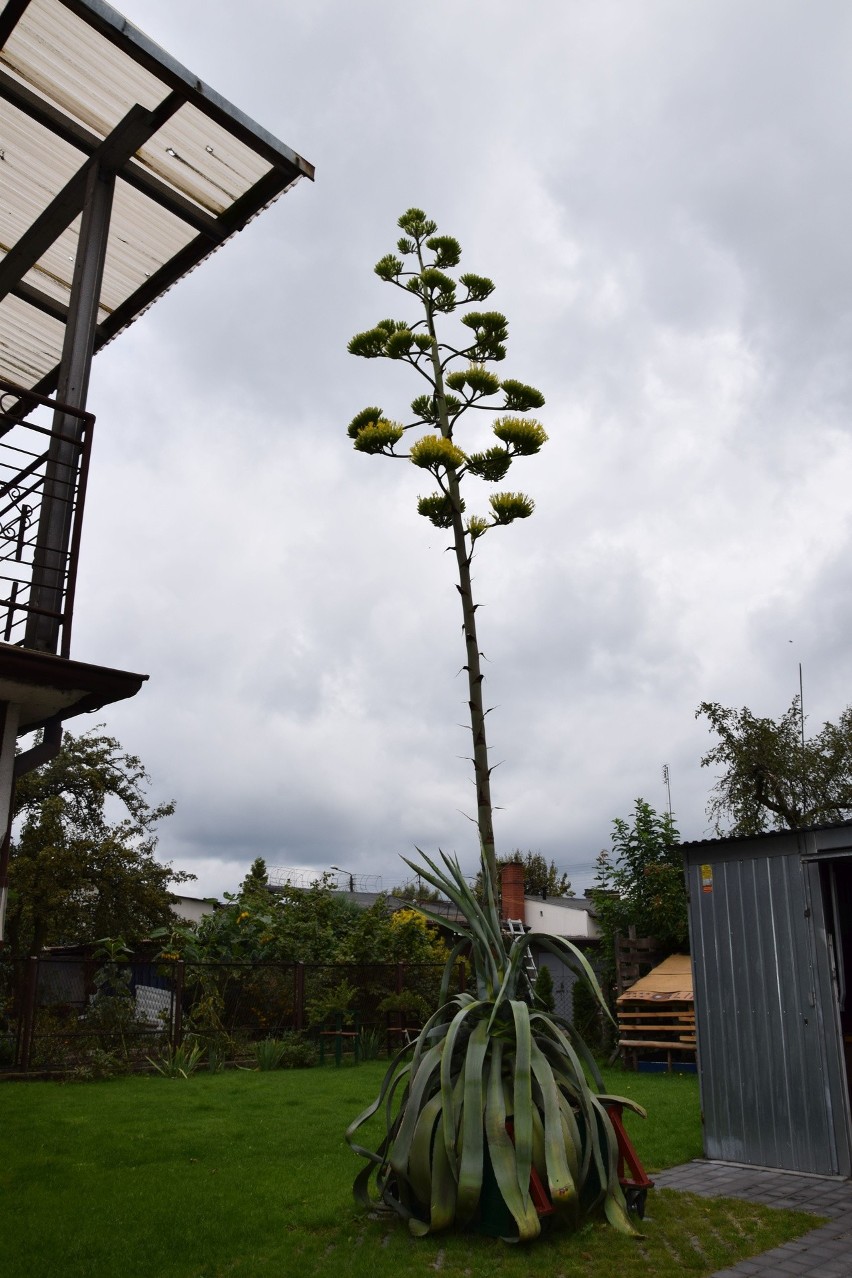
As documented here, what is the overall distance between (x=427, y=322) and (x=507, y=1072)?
4.78 m

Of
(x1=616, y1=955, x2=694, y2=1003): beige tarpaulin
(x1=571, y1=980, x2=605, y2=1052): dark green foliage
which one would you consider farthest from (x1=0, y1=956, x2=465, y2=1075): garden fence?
(x1=616, y1=955, x2=694, y2=1003): beige tarpaulin

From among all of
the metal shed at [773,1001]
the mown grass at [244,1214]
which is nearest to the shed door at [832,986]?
the metal shed at [773,1001]

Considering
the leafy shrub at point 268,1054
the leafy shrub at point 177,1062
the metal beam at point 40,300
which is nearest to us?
the metal beam at point 40,300

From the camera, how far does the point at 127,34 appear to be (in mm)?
5039

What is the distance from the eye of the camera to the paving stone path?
491 centimetres

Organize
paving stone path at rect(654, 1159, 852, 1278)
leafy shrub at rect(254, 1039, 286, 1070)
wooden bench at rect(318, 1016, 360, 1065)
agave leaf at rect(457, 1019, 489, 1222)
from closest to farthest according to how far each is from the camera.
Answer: paving stone path at rect(654, 1159, 852, 1278) → agave leaf at rect(457, 1019, 489, 1222) → leafy shrub at rect(254, 1039, 286, 1070) → wooden bench at rect(318, 1016, 360, 1065)

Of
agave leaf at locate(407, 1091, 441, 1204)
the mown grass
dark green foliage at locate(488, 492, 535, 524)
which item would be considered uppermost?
dark green foliage at locate(488, 492, 535, 524)

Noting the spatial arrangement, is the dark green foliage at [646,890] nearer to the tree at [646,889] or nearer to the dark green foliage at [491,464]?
the tree at [646,889]

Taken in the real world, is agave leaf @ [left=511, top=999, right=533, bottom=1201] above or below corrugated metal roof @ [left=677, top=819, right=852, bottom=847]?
below

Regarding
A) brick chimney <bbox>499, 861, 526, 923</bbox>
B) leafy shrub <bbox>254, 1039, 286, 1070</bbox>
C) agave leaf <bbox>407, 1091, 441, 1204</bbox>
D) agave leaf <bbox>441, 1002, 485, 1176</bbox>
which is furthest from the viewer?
brick chimney <bbox>499, 861, 526, 923</bbox>

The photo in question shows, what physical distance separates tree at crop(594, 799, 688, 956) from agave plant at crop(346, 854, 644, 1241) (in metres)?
9.91

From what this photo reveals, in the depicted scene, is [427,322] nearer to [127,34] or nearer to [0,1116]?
[127,34]

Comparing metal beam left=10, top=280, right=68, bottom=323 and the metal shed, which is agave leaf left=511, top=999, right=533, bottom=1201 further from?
metal beam left=10, top=280, right=68, bottom=323

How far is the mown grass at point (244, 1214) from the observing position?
15.6 ft
